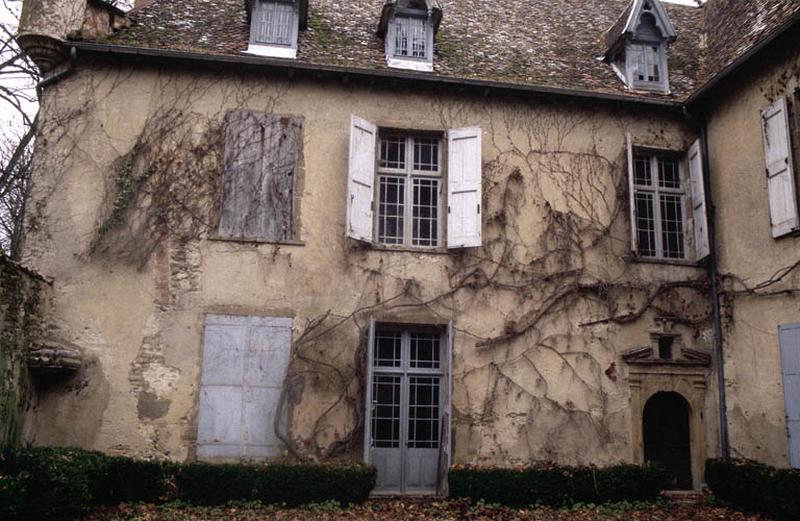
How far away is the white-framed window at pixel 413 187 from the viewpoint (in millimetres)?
9758

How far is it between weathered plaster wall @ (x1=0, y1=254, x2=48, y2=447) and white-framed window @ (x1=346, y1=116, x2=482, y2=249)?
4173 millimetres

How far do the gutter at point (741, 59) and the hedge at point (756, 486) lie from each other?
538 cm

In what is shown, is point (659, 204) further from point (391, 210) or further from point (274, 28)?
point (274, 28)

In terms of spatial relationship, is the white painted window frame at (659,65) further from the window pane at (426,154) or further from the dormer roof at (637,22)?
the window pane at (426,154)

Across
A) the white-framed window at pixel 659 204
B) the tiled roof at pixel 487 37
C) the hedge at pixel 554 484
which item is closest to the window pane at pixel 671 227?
the white-framed window at pixel 659 204

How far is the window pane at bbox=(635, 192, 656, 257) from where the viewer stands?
35.0 ft

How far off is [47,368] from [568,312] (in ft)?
23.8

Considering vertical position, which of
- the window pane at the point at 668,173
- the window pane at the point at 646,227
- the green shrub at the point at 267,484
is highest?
the window pane at the point at 668,173

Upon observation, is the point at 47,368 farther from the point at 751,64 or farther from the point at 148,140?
the point at 751,64

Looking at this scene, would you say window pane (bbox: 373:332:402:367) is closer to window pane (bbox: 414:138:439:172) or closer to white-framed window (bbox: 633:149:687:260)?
window pane (bbox: 414:138:439:172)

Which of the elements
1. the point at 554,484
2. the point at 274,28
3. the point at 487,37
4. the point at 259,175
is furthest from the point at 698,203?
the point at 274,28

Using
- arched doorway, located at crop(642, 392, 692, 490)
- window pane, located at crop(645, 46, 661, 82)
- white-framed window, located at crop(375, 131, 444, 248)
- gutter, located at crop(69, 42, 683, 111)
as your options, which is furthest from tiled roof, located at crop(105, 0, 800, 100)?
arched doorway, located at crop(642, 392, 692, 490)

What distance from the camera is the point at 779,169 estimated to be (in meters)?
8.80

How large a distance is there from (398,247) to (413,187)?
107 cm
